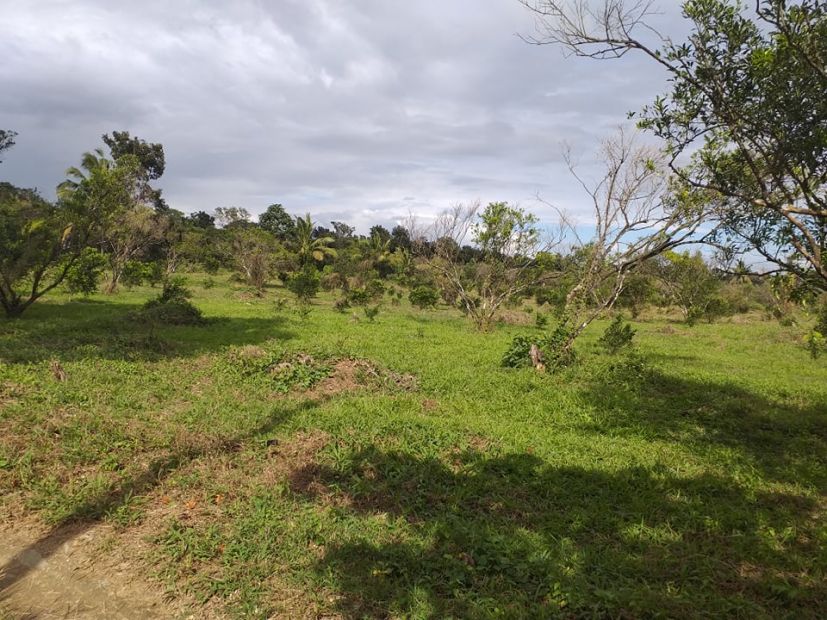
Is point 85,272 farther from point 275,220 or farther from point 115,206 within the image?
point 275,220

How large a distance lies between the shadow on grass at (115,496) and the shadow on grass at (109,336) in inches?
171

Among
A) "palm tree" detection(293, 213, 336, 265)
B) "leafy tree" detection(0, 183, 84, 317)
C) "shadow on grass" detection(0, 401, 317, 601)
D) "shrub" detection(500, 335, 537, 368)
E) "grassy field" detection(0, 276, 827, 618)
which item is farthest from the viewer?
"palm tree" detection(293, 213, 336, 265)

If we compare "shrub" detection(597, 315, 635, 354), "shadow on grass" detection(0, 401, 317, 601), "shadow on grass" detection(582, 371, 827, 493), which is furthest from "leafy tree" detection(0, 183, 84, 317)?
"shrub" detection(597, 315, 635, 354)

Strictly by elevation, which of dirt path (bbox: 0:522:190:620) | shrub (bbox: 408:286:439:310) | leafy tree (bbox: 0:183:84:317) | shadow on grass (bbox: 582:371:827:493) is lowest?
dirt path (bbox: 0:522:190:620)

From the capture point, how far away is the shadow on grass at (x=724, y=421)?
6410mm

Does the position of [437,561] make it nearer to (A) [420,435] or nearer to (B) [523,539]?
(B) [523,539]

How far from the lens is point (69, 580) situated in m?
3.91

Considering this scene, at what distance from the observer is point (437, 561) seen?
4.05m

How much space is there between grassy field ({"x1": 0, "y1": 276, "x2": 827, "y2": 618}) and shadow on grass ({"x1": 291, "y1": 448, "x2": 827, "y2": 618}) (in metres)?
0.02

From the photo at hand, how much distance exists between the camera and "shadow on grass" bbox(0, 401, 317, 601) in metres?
4.08

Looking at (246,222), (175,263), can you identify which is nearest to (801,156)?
(175,263)

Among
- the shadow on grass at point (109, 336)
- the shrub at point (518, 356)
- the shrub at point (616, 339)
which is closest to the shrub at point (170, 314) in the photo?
the shadow on grass at point (109, 336)

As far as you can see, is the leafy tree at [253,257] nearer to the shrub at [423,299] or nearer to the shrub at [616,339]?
the shrub at [423,299]

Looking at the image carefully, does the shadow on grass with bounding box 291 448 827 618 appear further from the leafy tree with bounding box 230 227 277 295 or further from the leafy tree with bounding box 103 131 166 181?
the leafy tree with bounding box 103 131 166 181
